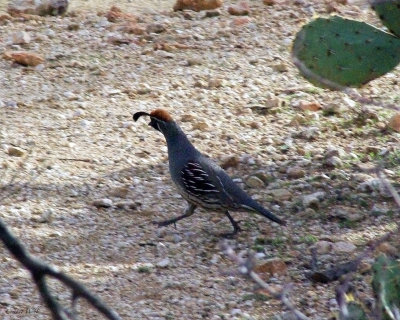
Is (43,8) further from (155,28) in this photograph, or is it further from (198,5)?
(198,5)

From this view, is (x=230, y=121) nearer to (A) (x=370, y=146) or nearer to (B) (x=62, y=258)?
(A) (x=370, y=146)

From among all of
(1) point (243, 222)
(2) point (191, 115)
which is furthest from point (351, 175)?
(2) point (191, 115)

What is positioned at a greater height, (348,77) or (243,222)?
(348,77)

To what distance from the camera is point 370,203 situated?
531 centimetres

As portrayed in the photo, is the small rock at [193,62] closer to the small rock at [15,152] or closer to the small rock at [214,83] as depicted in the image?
the small rock at [214,83]

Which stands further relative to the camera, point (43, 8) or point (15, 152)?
point (43, 8)

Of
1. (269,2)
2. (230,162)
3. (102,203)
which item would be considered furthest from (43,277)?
(269,2)

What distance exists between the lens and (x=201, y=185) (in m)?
5.14

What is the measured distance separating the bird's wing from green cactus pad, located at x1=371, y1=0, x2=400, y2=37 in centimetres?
133

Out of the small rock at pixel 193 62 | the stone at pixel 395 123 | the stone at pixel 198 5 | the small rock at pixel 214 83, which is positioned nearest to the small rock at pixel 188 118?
the small rock at pixel 214 83

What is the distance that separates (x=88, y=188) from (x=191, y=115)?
1208mm

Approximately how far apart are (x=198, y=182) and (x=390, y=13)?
1.47m

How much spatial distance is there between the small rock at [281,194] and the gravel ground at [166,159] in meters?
0.01

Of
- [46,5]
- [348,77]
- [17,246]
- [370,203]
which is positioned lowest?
[46,5]
